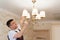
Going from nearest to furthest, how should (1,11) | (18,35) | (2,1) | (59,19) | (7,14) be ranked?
1. (18,35)
2. (2,1)
3. (1,11)
4. (7,14)
5. (59,19)

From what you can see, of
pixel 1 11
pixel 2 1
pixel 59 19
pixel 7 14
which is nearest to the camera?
A: pixel 2 1

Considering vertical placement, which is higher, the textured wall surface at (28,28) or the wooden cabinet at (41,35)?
the textured wall surface at (28,28)

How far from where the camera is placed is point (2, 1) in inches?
121

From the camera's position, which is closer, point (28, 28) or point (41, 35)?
point (28, 28)

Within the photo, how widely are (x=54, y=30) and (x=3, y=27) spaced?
2.04 m

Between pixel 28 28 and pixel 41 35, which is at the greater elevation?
pixel 28 28

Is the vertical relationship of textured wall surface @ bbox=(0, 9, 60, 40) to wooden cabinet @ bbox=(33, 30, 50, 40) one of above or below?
above

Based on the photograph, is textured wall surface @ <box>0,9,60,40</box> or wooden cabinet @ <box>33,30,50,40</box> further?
wooden cabinet @ <box>33,30,50,40</box>

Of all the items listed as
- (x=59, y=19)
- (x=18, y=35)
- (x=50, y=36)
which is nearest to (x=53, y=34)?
(x=50, y=36)

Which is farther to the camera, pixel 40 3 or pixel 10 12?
pixel 10 12

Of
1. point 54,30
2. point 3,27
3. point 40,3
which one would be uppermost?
point 40,3

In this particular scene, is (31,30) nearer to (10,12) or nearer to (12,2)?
(10,12)

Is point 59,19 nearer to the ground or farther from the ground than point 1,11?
nearer to the ground

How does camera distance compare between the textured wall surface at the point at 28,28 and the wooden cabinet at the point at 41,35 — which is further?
the wooden cabinet at the point at 41,35
